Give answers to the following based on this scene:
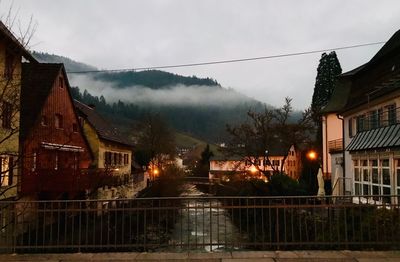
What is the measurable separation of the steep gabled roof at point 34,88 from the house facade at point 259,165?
70.4ft

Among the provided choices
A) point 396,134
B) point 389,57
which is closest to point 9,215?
point 396,134

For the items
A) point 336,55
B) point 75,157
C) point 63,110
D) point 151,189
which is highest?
point 336,55

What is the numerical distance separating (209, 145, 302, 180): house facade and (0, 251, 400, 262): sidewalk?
3356 cm

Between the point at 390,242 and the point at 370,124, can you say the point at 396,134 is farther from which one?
the point at 390,242

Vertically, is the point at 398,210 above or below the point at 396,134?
below

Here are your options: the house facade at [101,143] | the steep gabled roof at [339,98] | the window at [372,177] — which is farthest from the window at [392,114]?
the house facade at [101,143]

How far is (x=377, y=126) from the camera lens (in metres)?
23.8

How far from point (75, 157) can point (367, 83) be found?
19.7 metres

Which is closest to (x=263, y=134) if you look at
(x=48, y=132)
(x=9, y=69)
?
(x=48, y=132)

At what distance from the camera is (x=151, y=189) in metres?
55.5

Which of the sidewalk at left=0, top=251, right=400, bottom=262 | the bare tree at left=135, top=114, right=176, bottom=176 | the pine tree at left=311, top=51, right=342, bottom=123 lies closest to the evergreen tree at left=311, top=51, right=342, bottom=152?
the pine tree at left=311, top=51, right=342, bottom=123

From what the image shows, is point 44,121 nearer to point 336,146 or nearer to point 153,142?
point 336,146

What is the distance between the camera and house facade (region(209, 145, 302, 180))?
153 ft

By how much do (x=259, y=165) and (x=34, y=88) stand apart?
26.3 m
